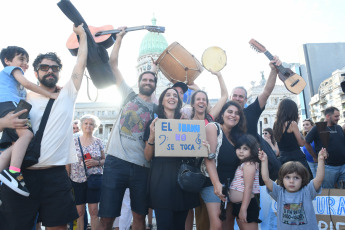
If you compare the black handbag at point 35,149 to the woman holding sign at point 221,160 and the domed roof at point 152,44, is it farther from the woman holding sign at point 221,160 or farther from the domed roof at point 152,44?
the domed roof at point 152,44

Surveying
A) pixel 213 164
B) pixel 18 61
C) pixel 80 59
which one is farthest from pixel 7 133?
pixel 213 164

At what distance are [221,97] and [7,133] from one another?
2646 mm

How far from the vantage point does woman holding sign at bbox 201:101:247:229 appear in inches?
102

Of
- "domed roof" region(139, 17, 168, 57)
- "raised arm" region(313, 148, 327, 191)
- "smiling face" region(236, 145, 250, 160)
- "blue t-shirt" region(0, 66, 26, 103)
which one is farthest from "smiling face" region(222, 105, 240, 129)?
"domed roof" region(139, 17, 168, 57)

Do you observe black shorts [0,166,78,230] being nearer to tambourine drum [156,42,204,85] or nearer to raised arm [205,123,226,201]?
raised arm [205,123,226,201]

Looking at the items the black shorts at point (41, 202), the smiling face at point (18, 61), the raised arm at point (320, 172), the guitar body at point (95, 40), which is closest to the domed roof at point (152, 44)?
the guitar body at point (95, 40)

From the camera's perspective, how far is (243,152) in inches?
115

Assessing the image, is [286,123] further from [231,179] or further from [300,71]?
[300,71]

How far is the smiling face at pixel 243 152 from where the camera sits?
2918mm

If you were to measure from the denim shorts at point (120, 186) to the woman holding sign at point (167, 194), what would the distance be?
240 mm

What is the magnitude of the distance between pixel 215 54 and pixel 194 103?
1156 millimetres

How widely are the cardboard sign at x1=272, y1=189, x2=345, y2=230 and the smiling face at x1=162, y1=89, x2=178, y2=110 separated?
2546mm

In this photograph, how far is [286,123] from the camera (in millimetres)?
3953

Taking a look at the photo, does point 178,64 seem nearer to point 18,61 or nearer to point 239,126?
point 239,126
